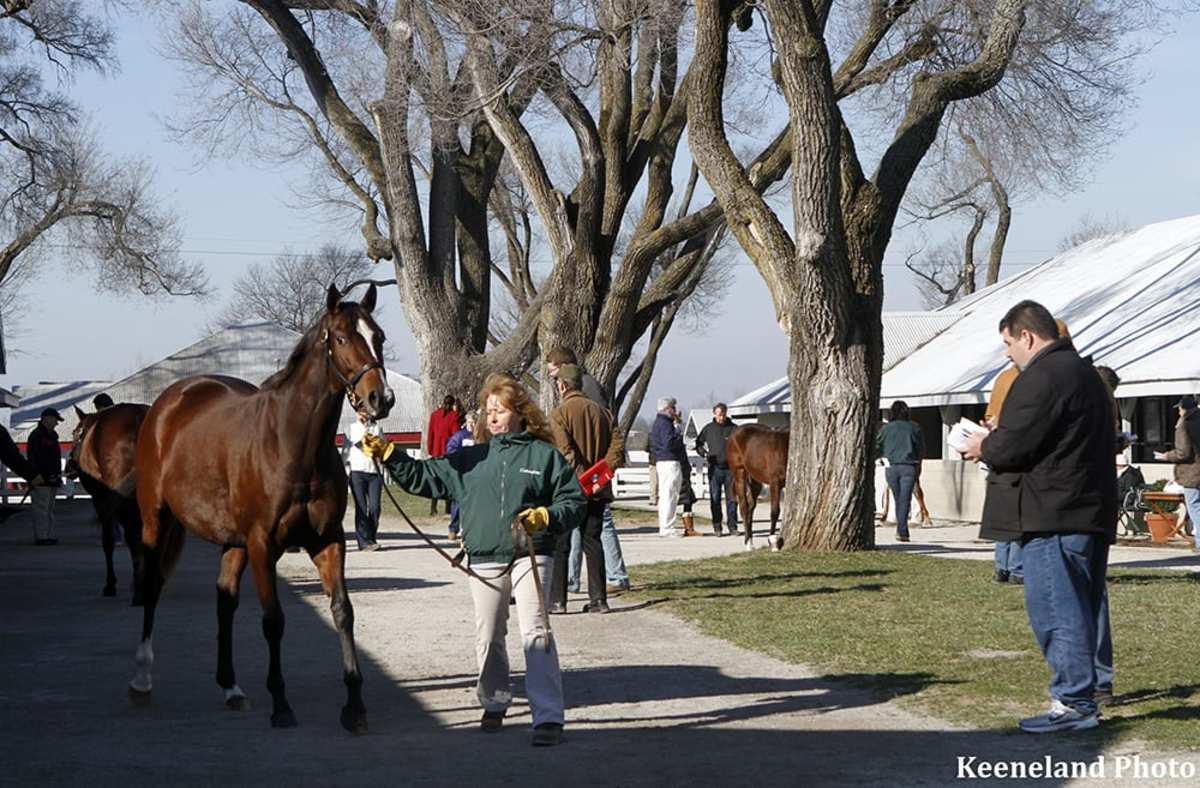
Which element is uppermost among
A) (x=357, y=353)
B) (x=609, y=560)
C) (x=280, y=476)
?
(x=357, y=353)

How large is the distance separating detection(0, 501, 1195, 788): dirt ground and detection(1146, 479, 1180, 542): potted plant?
11.4 meters

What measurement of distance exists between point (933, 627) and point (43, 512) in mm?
15780

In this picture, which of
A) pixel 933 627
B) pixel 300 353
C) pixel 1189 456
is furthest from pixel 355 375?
pixel 1189 456

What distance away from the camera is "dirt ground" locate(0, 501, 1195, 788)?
7.21 m

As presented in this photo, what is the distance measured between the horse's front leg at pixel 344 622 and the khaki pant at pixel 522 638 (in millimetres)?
613

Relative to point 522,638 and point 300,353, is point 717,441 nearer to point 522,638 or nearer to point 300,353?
point 300,353

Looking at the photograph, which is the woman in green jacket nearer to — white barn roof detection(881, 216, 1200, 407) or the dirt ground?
the dirt ground

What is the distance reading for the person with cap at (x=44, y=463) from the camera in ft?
75.0

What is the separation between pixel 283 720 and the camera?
27.5ft

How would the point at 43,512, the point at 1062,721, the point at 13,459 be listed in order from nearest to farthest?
1. the point at 1062,721
2. the point at 13,459
3. the point at 43,512

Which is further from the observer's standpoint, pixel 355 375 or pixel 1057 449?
pixel 355 375

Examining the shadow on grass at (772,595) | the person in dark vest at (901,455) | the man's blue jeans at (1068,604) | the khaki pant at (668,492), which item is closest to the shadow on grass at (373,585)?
the shadow on grass at (772,595)

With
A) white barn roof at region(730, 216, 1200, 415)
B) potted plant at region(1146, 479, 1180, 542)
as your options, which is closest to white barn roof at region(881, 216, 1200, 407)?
white barn roof at region(730, 216, 1200, 415)

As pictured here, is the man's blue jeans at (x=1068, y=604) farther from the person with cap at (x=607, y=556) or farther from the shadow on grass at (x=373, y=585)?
the shadow on grass at (x=373, y=585)
